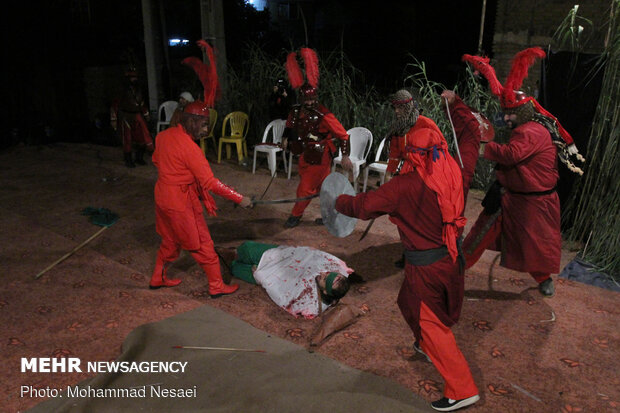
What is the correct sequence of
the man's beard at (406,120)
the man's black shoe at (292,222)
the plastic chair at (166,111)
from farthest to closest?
1. the plastic chair at (166,111)
2. the man's black shoe at (292,222)
3. the man's beard at (406,120)

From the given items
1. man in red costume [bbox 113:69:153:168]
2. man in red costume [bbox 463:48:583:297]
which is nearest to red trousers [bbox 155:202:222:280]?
man in red costume [bbox 463:48:583:297]

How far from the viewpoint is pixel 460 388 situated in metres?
2.77

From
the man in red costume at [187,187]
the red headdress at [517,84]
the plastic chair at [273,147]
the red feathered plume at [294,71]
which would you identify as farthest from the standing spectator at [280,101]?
the man in red costume at [187,187]

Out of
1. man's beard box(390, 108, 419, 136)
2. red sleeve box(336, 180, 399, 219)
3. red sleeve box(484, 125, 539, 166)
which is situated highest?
man's beard box(390, 108, 419, 136)

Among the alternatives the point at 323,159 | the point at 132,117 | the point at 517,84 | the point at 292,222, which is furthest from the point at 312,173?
the point at 132,117

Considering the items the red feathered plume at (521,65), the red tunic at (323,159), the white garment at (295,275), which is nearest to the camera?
the white garment at (295,275)

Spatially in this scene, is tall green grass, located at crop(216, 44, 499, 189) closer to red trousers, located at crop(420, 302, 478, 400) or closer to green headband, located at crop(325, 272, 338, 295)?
green headband, located at crop(325, 272, 338, 295)

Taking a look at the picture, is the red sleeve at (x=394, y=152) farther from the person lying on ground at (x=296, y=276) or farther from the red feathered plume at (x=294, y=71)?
the red feathered plume at (x=294, y=71)

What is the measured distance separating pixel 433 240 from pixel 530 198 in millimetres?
1577

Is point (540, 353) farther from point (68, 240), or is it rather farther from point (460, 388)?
point (68, 240)

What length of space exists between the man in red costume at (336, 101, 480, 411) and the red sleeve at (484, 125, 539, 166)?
3.88ft

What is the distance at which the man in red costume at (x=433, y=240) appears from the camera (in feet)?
8.95

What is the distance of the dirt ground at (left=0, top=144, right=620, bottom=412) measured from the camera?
124 inches

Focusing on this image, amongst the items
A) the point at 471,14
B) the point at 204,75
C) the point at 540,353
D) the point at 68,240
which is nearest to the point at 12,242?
the point at 68,240
